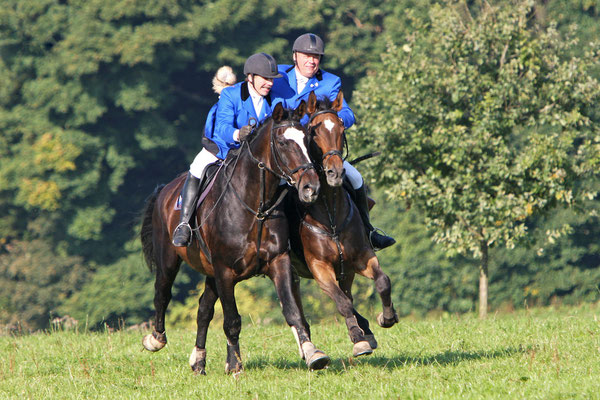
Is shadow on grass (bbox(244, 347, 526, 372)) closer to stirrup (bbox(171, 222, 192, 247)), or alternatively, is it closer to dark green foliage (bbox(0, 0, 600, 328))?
stirrup (bbox(171, 222, 192, 247))

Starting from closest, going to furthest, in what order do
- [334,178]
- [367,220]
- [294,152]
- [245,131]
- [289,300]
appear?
[334,178]
[294,152]
[289,300]
[245,131]
[367,220]

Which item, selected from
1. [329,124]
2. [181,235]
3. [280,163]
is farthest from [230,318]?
[329,124]

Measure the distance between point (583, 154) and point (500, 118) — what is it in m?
2.62

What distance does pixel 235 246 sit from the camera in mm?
9117

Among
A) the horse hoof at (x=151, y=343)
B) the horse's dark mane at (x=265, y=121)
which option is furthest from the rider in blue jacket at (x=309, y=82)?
the horse hoof at (x=151, y=343)

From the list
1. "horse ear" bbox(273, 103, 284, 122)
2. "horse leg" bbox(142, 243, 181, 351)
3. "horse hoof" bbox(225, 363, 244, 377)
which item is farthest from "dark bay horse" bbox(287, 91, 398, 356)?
"horse leg" bbox(142, 243, 181, 351)

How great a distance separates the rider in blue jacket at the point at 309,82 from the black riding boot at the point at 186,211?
151 centimetres

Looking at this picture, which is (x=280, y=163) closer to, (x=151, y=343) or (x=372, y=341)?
(x=372, y=341)

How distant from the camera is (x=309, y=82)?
9.69 metres

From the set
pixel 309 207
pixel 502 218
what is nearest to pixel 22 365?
pixel 309 207

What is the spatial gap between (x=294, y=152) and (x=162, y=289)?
4.07 m

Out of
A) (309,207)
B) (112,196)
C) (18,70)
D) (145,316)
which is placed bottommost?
(145,316)

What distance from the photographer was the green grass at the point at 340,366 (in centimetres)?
796

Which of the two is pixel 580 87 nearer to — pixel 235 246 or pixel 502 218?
pixel 502 218
